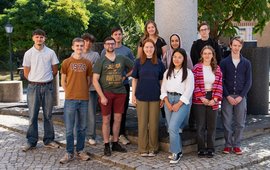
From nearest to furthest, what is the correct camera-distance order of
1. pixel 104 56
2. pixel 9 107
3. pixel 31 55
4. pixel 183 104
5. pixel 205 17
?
pixel 183 104
pixel 104 56
pixel 31 55
pixel 205 17
pixel 9 107

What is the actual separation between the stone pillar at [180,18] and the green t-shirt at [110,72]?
1619mm

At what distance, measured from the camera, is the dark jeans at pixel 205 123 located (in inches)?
233

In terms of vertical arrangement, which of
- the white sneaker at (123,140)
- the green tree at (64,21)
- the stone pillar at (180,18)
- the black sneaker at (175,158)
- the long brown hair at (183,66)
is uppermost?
the green tree at (64,21)

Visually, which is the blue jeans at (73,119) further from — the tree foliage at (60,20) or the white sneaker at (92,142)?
the tree foliage at (60,20)

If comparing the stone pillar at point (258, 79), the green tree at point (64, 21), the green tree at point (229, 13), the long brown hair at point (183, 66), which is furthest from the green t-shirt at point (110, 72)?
the green tree at point (64, 21)

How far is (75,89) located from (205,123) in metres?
2.04

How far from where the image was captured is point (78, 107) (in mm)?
6059

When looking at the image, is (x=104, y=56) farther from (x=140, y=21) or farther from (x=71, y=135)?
(x=140, y=21)

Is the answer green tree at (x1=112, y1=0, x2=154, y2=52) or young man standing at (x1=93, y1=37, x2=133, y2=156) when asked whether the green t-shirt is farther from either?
green tree at (x1=112, y1=0, x2=154, y2=52)

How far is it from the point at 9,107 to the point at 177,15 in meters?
6.42

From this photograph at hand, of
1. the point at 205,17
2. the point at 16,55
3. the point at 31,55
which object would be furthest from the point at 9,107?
the point at 16,55

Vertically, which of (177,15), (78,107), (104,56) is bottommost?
(78,107)

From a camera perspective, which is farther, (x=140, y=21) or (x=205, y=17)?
(x=140, y=21)

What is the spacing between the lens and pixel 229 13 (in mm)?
9648
